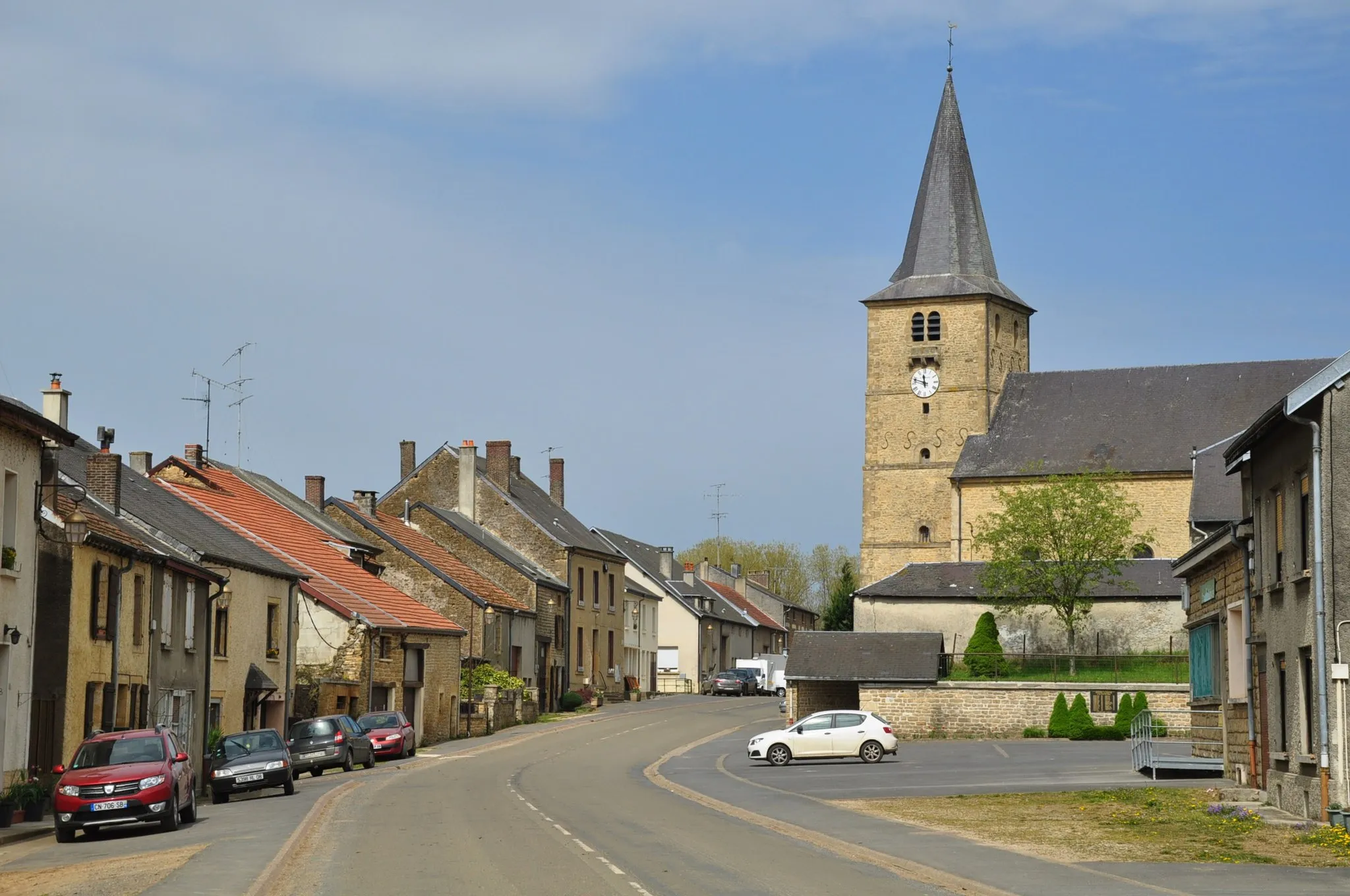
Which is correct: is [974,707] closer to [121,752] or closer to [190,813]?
[190,813]

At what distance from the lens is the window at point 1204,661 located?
2912 centimetres

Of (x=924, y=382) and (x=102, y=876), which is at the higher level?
(x=924, y=382)

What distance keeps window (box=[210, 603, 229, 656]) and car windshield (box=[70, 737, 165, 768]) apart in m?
12.6

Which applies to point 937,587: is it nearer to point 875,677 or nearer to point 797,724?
point 875,677

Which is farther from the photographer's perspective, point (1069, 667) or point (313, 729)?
point (1069, 667)

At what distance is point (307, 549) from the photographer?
47.7m

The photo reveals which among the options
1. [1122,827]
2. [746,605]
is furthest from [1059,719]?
[746,605]

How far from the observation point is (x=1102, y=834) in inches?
797

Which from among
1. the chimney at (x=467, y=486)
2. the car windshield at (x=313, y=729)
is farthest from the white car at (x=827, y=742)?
the chimney at (x=467, y=486)

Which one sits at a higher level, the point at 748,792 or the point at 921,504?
the point at 921,504

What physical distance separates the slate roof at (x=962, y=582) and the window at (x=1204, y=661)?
27.8 m

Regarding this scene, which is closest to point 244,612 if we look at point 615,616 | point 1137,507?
point 615,616

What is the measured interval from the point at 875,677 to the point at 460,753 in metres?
13.3

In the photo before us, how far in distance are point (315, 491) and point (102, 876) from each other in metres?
42.5
